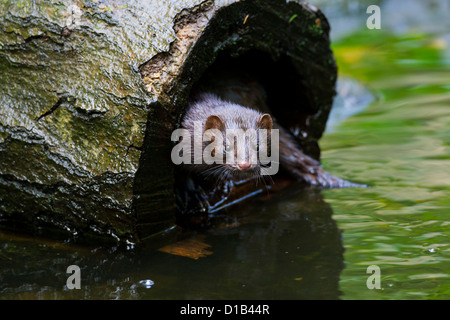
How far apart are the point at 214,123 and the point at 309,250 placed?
1.16 m

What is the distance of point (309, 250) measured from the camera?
4.09m

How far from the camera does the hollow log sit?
404cm

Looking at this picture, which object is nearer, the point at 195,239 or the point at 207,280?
the point at 207,280

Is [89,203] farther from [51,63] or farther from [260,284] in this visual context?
[260,284]

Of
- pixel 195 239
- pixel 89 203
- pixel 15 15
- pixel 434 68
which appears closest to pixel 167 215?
pixel 195 239

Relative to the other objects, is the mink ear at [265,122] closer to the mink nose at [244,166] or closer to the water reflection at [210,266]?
the mink nose at [244,166]

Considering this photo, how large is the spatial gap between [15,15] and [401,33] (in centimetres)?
842

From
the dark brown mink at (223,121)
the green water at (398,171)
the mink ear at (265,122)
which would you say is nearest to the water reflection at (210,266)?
the green water at (398,171)

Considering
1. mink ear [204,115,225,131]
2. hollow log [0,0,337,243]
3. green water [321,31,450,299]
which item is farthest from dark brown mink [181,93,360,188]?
green water [321,31,450,299]

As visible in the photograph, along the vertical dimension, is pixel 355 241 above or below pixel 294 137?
below

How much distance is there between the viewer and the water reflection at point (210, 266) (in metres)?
3.51

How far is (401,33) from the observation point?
11.1 meters

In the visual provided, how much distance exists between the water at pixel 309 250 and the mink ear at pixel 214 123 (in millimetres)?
790
